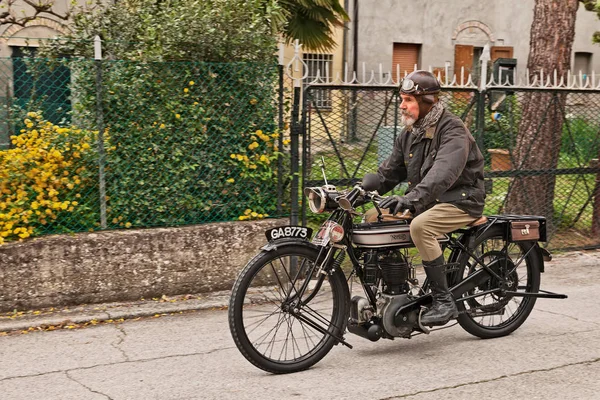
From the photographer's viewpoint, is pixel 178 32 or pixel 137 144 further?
pixel 178 32

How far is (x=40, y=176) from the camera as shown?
6.34 meters

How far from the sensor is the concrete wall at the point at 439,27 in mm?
21031

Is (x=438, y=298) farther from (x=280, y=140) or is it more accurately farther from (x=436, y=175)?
(x=280, y=140)

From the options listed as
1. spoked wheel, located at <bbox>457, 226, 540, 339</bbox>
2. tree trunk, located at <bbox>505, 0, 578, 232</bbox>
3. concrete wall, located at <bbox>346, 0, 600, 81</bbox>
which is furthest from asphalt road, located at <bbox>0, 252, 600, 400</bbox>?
concrete wall, located at <bbox>346, 0, 600, 81</bbox>

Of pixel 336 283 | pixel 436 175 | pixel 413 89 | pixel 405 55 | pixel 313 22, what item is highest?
pixel 405 55

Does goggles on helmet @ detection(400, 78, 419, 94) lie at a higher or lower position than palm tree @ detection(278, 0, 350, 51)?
lower

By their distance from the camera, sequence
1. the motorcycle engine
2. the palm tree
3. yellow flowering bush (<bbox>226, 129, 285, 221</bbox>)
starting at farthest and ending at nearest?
the palm tree → yellow flowering bush (<bbox>226, 129, 285, 221</bbox>) → the motorcycle engine

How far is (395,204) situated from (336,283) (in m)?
0.67

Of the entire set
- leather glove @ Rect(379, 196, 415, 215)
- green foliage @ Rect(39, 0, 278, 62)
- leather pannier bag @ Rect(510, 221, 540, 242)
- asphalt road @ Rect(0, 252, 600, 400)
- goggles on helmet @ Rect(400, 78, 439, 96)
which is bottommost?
asphalt road @ Rect(0, 252, 600, 400)

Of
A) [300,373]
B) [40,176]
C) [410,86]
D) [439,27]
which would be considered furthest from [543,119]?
[439,27]

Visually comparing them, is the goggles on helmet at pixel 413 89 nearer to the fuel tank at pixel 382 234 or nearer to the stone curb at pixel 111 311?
the fuel tank at pixel 382 234

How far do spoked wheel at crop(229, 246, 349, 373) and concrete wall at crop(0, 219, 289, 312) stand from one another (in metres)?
1.90

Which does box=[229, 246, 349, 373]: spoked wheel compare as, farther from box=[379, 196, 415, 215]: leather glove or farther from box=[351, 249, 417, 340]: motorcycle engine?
box=[379, 196, 415, 215]: leather glove

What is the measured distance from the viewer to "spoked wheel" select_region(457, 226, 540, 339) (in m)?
5.43
